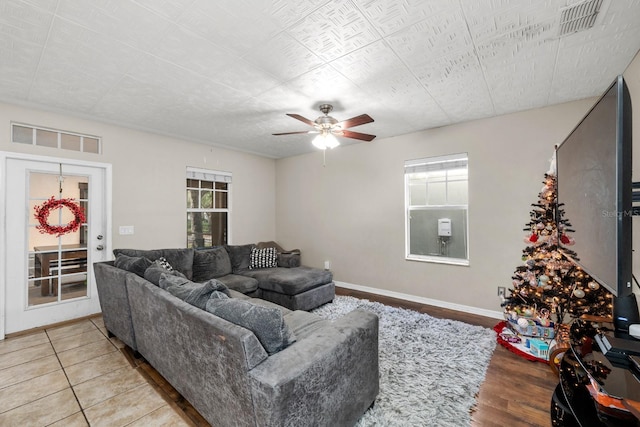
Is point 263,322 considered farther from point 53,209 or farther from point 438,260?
point 53,209

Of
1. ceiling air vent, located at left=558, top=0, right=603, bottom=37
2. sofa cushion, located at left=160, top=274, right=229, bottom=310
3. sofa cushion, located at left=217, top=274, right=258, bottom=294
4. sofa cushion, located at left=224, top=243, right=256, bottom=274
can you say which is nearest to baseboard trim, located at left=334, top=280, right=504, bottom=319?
sofa cushion, located at left=224, top=243, right=256, bottom=274

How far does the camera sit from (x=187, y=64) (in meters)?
2.27

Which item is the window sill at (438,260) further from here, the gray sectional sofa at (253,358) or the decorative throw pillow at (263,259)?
the gray sectional sofa at (253,358)

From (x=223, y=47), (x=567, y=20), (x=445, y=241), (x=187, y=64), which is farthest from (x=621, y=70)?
(x=187, y=64)

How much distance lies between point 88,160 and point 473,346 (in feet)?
16.5

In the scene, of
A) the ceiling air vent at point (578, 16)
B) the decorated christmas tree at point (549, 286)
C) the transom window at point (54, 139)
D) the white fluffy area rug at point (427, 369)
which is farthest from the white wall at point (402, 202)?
the transom window at point (54, 139)

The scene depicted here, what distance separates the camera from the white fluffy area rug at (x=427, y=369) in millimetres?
1785

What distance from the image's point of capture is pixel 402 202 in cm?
420

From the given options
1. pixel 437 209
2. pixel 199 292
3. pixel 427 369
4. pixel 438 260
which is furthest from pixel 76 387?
pixel 437 209

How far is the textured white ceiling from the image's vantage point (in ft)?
5.55

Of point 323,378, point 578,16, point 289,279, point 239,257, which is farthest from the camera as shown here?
point 239,257

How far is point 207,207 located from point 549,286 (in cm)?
486

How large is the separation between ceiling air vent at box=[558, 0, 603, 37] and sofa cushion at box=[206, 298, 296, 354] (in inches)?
98.9

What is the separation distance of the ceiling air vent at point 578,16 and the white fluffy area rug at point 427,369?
263 centimetres
